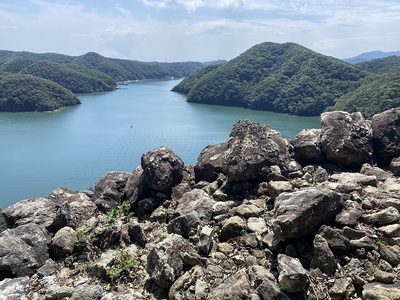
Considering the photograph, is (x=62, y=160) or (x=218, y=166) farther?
(x=62, y=160)

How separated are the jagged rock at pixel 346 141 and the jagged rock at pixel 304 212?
2.83m

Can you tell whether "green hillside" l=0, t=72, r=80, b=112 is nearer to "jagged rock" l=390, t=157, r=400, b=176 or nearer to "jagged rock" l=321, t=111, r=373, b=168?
"jagged rock" l=321, t=111, r=373, b=168

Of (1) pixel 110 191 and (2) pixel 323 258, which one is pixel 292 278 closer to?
(2) pixel 323 258

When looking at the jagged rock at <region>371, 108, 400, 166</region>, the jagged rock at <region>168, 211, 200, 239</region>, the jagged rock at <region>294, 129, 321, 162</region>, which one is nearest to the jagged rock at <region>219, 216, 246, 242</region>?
the jagged rock at <region>168, 211, 200, 239</region>

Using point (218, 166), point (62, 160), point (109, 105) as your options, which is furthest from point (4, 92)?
point (218, 166)

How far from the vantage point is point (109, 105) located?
151 m

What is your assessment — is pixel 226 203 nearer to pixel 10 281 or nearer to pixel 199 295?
pixel 199 295

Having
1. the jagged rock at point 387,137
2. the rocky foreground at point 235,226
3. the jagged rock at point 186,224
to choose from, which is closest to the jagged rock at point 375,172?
the rocky foreground at point 235,226

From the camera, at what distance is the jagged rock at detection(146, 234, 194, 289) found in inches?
227

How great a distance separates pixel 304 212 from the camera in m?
5.80

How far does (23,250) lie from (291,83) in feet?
465

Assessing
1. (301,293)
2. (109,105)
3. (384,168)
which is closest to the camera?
(301,293)

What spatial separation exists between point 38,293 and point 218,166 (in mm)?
5132

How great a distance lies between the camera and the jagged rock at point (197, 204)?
750 centimetres
